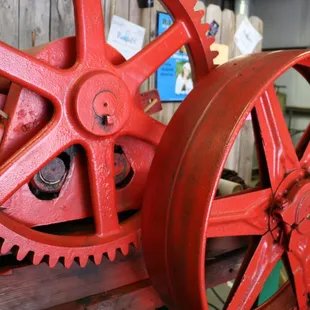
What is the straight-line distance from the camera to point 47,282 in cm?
78

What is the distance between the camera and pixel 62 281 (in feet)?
2.62

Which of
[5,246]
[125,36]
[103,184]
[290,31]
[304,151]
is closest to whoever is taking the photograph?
[5,246]

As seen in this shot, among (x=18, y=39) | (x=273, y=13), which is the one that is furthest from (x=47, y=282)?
(x=273, y=13)

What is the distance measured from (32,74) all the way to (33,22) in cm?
88

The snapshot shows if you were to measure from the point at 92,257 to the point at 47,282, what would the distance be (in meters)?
0.11

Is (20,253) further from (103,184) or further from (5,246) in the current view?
(103,184)

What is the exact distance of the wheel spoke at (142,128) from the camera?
0.79 m

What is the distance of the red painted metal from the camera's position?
25.1 inches

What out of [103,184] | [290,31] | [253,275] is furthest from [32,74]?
[290,31]

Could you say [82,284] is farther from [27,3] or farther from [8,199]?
[27,3]

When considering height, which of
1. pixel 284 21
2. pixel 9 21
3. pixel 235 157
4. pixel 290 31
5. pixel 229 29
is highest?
pixel 284 21

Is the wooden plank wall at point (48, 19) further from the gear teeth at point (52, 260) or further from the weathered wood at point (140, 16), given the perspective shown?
the gear teeth at point (52, 260)

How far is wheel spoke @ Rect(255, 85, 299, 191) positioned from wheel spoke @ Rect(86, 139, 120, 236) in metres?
0.28

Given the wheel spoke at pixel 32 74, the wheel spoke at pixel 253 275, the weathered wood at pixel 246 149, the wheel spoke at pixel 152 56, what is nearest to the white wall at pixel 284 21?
the weathered wood at pixel 246 149
